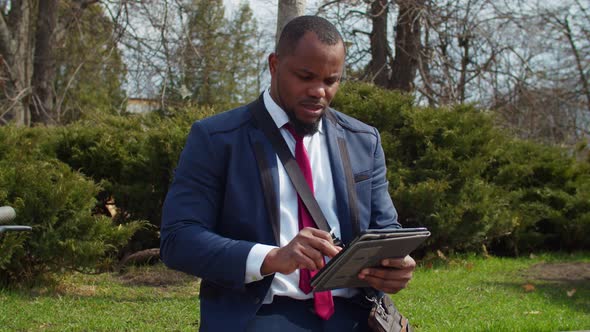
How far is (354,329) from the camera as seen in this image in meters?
2.62

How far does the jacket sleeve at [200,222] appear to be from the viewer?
2387 mm

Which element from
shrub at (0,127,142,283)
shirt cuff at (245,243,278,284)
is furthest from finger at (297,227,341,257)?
shrub at (0,127,142,283)

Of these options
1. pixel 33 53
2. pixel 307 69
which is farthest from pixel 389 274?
pixel 33 53

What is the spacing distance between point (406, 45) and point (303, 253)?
12.5 m

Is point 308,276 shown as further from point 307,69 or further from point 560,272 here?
point 560,272

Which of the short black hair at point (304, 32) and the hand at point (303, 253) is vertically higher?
the short black hair at point (304, 32)

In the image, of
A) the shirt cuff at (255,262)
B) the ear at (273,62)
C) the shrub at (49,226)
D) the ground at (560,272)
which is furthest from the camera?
the ground at (560,272)

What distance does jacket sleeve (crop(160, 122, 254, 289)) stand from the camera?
94.0 inches

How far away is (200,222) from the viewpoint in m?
2.46

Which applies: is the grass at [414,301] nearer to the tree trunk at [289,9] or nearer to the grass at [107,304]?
the grass at [107,304]

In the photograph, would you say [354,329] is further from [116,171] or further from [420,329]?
[116,171]

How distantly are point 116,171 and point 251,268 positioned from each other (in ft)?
23.3

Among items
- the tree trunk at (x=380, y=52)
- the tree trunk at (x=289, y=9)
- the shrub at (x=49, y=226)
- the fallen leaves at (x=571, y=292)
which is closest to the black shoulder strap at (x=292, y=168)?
the shrub at (x=49, y=226)

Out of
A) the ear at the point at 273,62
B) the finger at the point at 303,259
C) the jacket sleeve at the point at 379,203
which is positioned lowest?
the finger at the point at 303,259
